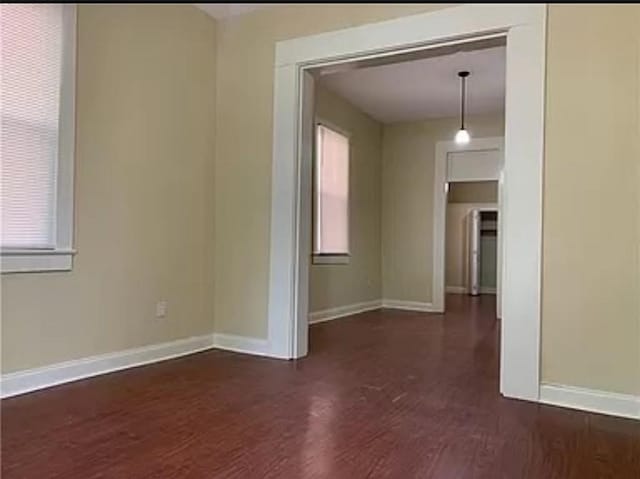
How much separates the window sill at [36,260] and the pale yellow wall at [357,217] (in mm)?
3216

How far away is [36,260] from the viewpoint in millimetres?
3078

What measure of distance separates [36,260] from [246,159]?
5.88 feet

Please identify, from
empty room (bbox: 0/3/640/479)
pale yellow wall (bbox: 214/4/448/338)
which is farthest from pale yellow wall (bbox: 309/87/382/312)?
pale yellow wall (bbox: 214/4/448/338)

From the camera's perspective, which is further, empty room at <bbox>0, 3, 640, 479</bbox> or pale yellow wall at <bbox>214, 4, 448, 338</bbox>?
pale yellow wall at <bbox>214, 4, 448, 338</bbox>

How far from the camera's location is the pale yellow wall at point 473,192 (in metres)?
11.0

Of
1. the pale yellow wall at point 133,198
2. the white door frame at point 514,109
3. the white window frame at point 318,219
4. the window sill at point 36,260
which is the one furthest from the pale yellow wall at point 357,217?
the window sill at point 36,260

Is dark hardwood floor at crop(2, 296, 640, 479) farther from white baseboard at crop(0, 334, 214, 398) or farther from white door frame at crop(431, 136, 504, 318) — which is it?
white door frame at crop(431, 136, 504, 318)

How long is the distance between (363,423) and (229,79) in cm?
302

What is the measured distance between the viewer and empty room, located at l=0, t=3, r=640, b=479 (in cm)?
243

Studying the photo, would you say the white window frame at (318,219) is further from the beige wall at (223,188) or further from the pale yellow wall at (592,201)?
the pale yellow wall at (592,201)

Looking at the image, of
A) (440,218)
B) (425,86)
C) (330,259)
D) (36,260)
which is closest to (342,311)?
(330,259)

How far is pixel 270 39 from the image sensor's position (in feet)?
13.8

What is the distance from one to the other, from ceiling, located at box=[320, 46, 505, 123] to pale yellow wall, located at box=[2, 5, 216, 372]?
1694 millimetres

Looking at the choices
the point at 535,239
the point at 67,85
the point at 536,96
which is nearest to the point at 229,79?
the point at 67,85
